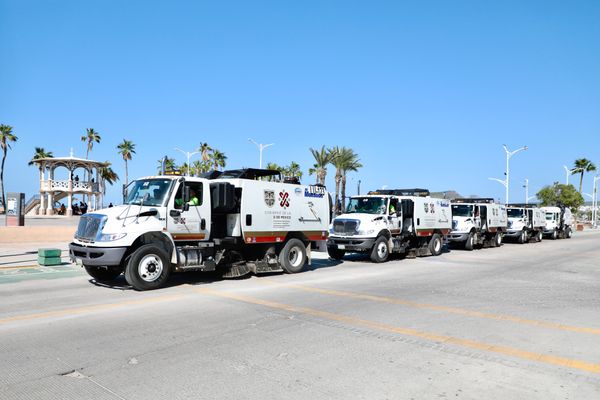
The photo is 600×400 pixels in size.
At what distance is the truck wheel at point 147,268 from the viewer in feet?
32.4

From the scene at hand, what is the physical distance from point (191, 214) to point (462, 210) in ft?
60.4

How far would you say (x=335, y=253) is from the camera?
18.1 metres

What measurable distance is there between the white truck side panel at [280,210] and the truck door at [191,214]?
3.46 ft

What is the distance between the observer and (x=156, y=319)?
749 centimetres

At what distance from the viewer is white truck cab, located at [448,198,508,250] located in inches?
965

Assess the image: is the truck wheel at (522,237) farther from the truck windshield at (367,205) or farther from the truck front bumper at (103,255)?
the truck front bumper at (103,255)

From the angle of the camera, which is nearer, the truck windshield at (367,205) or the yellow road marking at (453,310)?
the yellow road marking at (453,310)

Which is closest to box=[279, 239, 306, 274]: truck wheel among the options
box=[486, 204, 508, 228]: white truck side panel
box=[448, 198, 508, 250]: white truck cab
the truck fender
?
the truck fender

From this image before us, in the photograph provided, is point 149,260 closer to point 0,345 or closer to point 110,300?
point 110,300

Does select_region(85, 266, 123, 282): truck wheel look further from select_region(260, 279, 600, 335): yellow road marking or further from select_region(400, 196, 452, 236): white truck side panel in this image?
select_region(400, 196, 452, 236): white truck side panel

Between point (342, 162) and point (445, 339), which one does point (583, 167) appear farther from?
point (445, 339)

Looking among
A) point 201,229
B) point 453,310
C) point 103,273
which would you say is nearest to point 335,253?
point 201,229

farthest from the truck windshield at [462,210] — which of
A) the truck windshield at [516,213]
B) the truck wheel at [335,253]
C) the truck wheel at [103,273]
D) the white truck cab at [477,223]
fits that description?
the truck wheel at [103,273]

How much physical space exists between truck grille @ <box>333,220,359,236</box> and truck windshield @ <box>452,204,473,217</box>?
10.5m
